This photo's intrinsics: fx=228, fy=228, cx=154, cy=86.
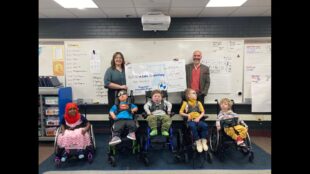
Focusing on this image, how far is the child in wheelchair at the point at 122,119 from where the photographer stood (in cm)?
330

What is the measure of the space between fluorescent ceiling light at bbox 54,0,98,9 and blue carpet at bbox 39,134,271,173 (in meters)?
2.38

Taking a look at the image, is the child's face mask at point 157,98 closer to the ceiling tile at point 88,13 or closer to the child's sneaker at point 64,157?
the child's sneaker at point 64,157

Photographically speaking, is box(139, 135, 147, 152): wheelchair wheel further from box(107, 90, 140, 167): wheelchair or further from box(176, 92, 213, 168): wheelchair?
box(176, 92, 213, 168): wheelchair

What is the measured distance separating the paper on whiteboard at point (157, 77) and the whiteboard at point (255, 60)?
4.06 ft

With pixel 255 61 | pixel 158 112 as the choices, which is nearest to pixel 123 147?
pixel 158 112

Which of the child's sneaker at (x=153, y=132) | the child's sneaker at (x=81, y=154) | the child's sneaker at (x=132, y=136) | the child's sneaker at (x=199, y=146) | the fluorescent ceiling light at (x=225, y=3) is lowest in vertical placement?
the child's sneaker at (x=81, y=154)

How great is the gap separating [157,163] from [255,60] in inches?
109

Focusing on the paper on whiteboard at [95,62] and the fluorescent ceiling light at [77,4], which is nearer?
the fluorescent ceiling light at [77,4]

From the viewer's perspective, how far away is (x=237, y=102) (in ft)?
14.8

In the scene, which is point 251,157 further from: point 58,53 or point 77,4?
point 58,53

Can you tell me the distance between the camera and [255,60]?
4.45 metres

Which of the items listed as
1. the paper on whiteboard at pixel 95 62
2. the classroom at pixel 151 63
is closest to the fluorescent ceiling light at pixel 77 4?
the classroom at pixel 151 63

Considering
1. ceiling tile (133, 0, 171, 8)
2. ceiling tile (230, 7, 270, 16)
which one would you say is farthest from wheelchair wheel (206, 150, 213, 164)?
ceiling tile (230, 7, 270, 16)
